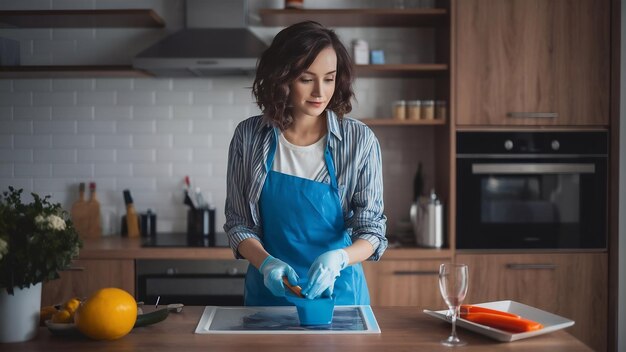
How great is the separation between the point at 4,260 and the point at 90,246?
7.00 ft

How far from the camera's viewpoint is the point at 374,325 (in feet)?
6.60

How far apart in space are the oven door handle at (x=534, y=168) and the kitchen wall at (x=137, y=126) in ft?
1.73

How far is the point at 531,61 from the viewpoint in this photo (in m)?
3.89

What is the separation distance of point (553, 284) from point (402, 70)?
1405 millimetres

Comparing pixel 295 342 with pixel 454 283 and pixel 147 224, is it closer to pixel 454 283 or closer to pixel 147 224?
pixel 454 283

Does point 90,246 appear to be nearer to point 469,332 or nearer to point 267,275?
point 267,275

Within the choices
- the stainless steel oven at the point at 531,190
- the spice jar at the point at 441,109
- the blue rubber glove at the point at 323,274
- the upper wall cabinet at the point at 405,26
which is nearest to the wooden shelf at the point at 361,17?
the upper wall cabinet at the point at 405,26

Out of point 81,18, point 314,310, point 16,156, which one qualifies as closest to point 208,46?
point 81,18

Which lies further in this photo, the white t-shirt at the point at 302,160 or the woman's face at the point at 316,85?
the white t-shirt at the point at 302,160

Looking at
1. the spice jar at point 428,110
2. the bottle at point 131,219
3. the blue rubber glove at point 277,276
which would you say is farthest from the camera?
the bottle at point 131,219

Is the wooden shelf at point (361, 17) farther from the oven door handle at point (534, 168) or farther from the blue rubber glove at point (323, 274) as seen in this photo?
the blue rubber glove at point (323, 274)

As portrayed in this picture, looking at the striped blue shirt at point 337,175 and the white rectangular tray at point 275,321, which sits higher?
the striped blue shirt at point 337,175

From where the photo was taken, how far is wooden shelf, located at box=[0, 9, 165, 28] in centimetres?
392

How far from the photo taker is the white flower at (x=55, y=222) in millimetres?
1825
